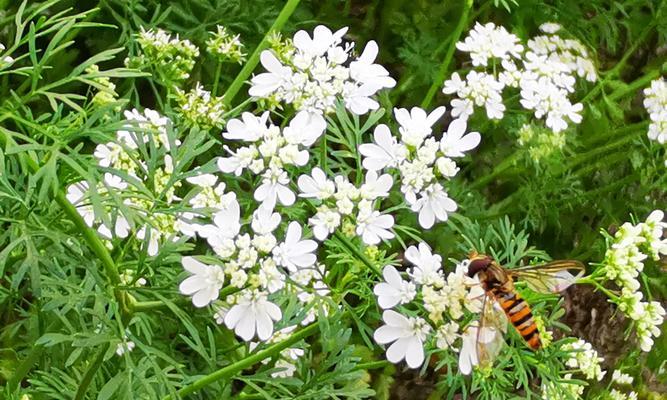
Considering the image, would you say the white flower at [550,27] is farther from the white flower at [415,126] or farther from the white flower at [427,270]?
the white flower at [427,270]

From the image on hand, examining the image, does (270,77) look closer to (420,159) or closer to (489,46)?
(420,159)

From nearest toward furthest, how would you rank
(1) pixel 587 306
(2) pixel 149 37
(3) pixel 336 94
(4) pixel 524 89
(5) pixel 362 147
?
(5) pixel 362 147
(3) pixel 336 94
(2) pixel 149 37
(4) pixel 524 89
(1) pixel 587 306

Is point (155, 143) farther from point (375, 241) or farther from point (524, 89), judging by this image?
point (524, 89)

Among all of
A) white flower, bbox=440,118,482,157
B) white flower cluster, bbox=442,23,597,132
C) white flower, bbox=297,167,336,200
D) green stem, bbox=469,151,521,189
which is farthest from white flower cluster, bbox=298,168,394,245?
green stem, bbox=469,151,521,189

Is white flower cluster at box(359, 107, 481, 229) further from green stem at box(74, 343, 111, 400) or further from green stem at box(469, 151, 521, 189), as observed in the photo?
green stem at box(469, 151, 521, 189)

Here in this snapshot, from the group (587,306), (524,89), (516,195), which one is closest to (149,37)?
(524,89)
